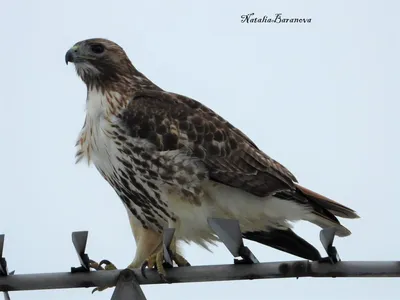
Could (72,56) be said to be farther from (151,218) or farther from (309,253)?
(309,253)

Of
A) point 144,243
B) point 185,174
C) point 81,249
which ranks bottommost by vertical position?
point 81,249

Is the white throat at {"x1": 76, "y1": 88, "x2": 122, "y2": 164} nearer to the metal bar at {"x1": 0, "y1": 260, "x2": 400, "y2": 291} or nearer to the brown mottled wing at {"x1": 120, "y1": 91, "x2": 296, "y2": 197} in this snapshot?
the brown mottled wing at {"x1": 120, "y1": 91, "x2": 296, "y2": 197}

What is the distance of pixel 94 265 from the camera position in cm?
586

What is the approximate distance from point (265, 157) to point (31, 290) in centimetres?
287

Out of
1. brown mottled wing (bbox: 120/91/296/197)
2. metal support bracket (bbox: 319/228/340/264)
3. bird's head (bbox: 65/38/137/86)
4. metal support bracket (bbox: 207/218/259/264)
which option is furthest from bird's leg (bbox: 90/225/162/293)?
metal support bracket (bbox: 319/228/340/264)

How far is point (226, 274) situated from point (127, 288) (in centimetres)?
46

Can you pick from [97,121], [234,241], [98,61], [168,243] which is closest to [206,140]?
[97,121]

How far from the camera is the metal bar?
4027 millimetres

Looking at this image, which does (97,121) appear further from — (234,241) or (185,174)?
(234,241)

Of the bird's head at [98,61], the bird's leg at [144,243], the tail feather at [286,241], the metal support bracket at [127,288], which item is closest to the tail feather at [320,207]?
the tail feather at [286,241]

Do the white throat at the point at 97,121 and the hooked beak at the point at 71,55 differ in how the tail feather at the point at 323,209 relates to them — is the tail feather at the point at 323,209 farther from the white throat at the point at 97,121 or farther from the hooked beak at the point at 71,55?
the hooked beak at the point at 71,55

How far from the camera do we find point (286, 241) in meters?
6.68

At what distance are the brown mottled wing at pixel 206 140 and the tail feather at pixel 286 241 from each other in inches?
15.6

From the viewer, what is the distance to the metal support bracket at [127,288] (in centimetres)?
410
